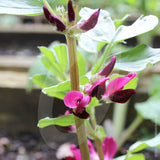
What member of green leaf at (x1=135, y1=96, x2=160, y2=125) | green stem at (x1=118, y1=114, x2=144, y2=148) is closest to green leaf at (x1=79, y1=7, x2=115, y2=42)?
green leaf at (x1=135, y1=96, x2=160, y2=125)

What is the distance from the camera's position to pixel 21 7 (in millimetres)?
225

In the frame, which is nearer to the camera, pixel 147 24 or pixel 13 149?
pixel 147 24

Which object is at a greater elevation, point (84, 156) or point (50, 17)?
point (50, 17)

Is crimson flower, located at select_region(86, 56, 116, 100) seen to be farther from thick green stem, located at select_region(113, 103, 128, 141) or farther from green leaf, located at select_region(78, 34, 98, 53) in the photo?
thick green stem, located at select_region(113, 103, 128, 141)

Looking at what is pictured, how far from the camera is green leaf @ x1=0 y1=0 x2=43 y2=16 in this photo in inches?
8.4

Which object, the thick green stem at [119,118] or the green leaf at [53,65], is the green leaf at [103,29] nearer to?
the green leaf at [53,65]

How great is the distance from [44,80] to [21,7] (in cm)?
11

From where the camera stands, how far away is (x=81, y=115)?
22cm

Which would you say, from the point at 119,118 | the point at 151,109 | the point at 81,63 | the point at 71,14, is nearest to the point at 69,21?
the point at 71,14

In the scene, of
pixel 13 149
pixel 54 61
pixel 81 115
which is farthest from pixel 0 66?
pixel 81 115

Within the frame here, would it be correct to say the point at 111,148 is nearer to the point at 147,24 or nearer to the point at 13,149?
the point at 147,24

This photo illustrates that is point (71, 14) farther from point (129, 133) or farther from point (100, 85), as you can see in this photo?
point (129, 133)

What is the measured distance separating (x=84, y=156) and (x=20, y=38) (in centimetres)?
109

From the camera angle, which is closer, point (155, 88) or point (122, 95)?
point (122, 95)
